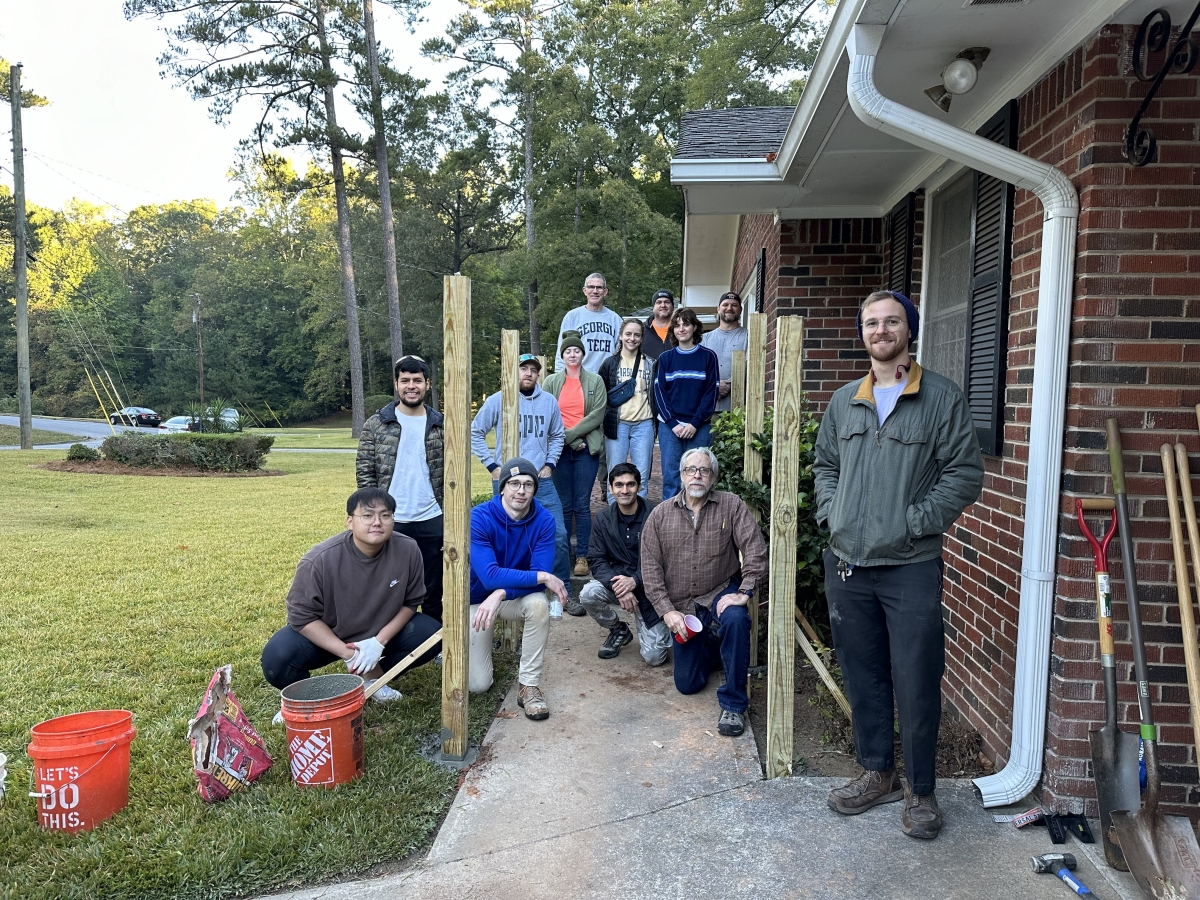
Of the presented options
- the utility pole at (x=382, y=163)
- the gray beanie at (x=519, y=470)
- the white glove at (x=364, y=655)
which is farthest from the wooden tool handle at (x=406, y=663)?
the utility pole at (x=382, y=163)

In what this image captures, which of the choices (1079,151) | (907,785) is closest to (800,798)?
(907,785)

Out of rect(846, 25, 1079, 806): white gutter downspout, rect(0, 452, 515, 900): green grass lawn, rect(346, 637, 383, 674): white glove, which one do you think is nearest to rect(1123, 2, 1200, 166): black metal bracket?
rect(846, 25, 1079, 806): white gutter downspout

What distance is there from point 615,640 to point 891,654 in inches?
87.3

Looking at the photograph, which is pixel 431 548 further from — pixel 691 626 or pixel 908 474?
pixel 908 474

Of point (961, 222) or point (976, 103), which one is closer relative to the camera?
point (976, 103)

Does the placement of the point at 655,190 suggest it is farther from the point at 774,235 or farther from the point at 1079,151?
the point at 1079,151

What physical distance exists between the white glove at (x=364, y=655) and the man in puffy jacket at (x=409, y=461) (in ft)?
2.36

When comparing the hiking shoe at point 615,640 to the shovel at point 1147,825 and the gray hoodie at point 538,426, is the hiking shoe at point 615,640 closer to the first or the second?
the gray hoodie at point 538,426

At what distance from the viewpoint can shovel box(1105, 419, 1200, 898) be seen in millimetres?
2316

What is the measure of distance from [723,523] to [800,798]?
53.8 inches

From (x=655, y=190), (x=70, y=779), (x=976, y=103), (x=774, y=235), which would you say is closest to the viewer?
(x=70, y=779)

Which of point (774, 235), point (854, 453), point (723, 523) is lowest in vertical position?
point (723, 523)

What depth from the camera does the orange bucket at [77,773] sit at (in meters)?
2.79

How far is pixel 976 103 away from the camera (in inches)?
136
